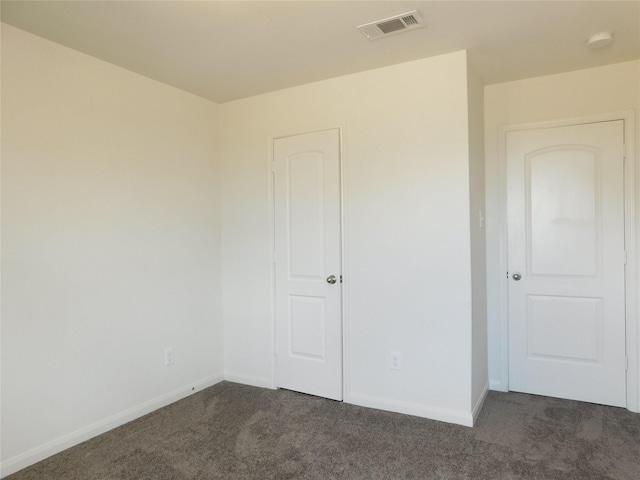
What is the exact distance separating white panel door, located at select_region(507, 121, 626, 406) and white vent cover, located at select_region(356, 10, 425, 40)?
1.42m

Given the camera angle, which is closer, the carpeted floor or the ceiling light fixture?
the carpeted floor

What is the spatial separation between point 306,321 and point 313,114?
5.37 feet

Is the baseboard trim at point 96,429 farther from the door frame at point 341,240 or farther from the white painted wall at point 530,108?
the white painted wall at point 530,108

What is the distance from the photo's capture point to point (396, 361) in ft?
9.79

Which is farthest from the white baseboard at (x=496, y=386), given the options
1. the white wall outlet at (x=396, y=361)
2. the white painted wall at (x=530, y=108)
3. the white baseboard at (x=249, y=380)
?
the white baseboard at (x=249, y=380)

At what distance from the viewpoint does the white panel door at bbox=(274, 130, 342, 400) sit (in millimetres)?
3207

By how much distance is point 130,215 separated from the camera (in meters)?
2.95

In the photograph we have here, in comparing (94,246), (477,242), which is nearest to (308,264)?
(477,242)

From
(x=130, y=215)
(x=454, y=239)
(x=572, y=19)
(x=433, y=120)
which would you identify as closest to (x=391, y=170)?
(x=433, y=120)

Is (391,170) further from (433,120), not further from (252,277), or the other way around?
(252,277)

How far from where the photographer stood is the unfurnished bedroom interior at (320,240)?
2.33 m

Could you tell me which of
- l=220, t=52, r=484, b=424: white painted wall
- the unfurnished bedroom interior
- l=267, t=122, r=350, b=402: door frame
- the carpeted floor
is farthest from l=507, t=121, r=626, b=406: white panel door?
l=267, t=122, r=350, b=402: door frame

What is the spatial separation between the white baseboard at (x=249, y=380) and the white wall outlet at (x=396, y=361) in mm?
1086

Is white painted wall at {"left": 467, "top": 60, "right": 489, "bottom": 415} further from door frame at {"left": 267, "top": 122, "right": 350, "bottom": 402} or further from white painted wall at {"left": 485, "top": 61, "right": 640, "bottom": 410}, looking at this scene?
door frame at {"left": 267, "top": 122, "right": 350, "bottom": 402}
